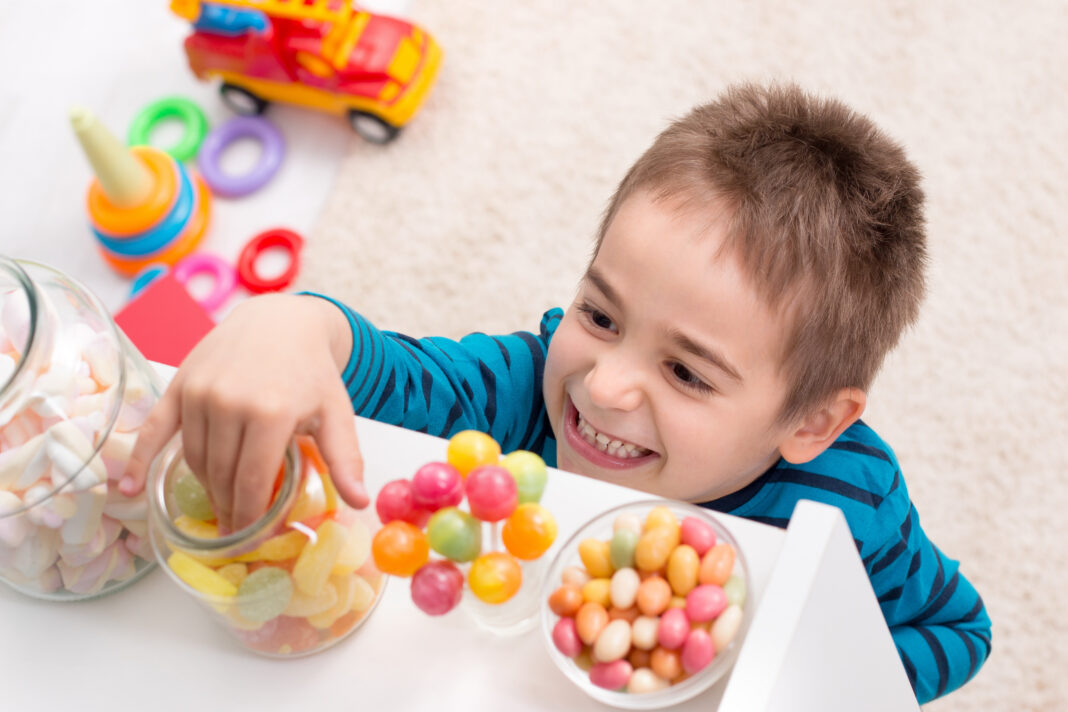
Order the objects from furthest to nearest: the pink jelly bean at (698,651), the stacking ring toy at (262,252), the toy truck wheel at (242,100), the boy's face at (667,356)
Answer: the toy truck wheel at (242,100)
the stacking ring toy at (262,252)
the boy's face at (667,356)
the pink jelly bean at (698,651)

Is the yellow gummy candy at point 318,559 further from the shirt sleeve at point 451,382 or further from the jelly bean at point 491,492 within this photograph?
the shirt sleeve at point 451,382

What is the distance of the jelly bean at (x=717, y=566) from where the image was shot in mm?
396

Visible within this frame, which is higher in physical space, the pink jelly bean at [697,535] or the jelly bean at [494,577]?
the pink jelly bean at [697,535]

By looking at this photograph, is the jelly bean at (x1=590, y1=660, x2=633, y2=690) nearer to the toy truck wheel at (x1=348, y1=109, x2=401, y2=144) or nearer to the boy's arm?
the boy's arm

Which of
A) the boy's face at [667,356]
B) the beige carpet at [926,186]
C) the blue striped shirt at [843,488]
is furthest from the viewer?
the beige carpet at [926,186]

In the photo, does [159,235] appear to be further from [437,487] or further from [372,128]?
[437,487]

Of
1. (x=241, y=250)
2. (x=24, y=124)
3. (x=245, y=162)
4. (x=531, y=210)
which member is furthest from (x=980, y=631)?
(x=24, y=124)

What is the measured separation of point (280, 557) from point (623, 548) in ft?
0.49

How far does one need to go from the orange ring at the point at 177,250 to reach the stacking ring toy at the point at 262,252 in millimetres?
81

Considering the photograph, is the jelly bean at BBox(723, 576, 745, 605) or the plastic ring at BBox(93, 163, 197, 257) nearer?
the jelly bean at BBox(723, 576, 745, 605)

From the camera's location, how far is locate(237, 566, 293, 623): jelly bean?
0.41 meters

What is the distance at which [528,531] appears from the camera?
41cm

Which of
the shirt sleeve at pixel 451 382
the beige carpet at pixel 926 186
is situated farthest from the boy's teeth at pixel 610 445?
the beige carpet at pixel 926 186

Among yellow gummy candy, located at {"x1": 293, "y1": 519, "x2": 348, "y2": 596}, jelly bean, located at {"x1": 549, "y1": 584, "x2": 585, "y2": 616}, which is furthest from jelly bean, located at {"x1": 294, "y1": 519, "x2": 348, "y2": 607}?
jelly bean, located at {"x1": 549, "y1": 584, "x2": 585, "y2": 616}
